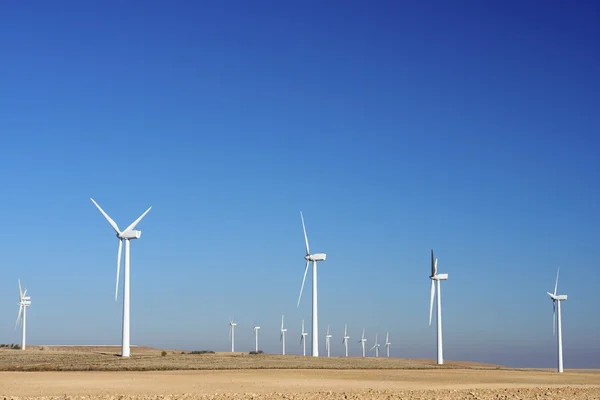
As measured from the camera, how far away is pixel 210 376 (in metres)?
61.9

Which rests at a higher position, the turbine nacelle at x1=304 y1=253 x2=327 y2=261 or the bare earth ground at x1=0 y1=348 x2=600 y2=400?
the turbine nacelle at x1=304 y1=253 x2=327 y2=261

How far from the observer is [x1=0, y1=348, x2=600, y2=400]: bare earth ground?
44.7 meters

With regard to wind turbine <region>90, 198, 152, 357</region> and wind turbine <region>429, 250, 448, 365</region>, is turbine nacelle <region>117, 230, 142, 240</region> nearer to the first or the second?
wind turbine <region>90, 198, 152, 357</region>

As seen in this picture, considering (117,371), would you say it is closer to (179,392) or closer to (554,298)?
(179,392)

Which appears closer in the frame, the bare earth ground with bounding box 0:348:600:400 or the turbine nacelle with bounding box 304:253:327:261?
the bare earth ground with bounding box 0:348:600:400

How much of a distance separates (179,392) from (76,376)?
629 inches

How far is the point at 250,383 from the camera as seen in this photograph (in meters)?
54.8

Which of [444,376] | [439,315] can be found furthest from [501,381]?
[439,315]

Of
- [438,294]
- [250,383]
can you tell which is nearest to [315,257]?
[438,294]

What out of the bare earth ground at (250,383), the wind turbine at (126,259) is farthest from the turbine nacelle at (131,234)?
the bare earth ground at (250,383)

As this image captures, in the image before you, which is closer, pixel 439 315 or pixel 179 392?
pixel 179 392

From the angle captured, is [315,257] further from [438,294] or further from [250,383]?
[250,383]

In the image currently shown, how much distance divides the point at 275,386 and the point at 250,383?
10.3 feet

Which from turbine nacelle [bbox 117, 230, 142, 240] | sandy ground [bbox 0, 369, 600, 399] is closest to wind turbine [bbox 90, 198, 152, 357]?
turbine nacelle [bbox 117, 230, 142, 240]
